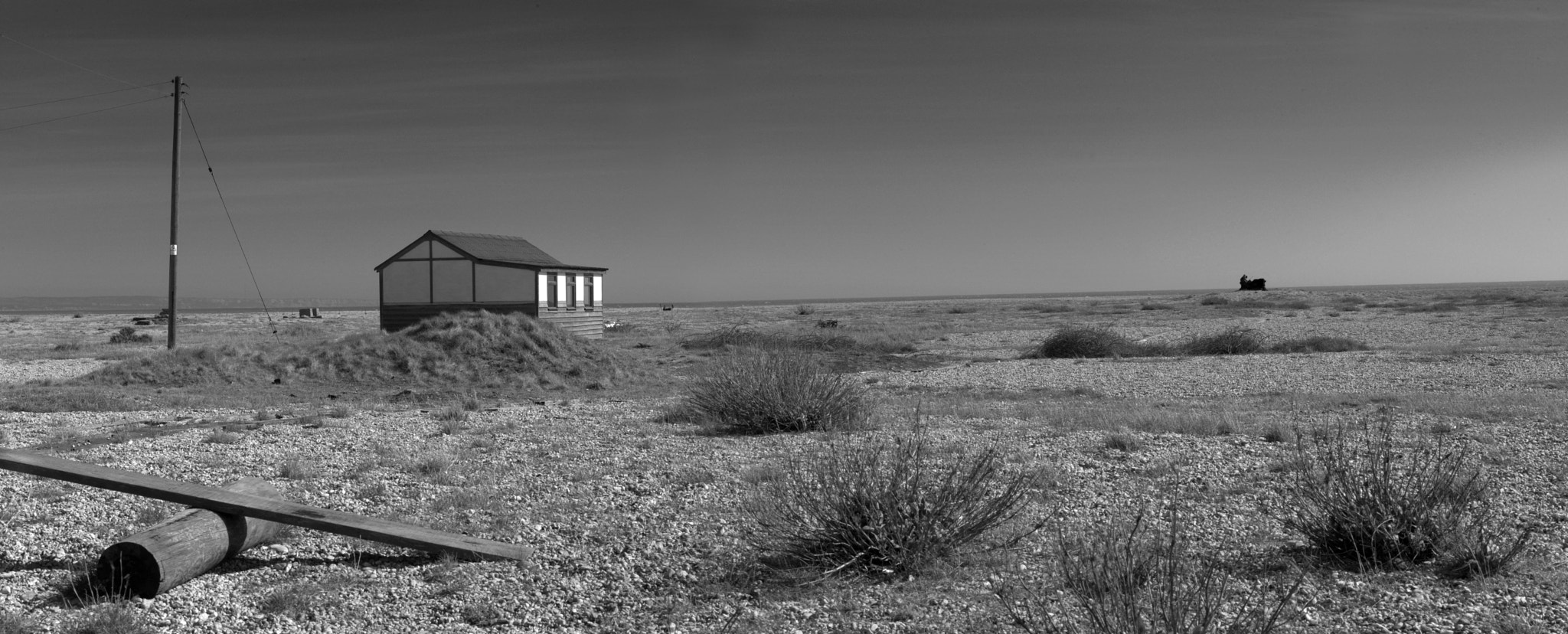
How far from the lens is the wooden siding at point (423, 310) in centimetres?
2691

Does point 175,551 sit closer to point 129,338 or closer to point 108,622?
point 108,622

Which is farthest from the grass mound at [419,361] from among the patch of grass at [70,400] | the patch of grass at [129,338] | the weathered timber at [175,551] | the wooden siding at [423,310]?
the patch of grass at [129,338]

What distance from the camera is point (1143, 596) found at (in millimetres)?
4531

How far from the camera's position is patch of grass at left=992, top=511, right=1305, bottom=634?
3607 millimetres

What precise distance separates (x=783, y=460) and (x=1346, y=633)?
5.19 meters

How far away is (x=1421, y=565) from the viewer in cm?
559

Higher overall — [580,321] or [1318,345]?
[580,321]

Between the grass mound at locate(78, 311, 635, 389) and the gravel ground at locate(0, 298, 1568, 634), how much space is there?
5267 millimetres

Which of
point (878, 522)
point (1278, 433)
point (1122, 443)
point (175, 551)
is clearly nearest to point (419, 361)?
point (1122, 443)

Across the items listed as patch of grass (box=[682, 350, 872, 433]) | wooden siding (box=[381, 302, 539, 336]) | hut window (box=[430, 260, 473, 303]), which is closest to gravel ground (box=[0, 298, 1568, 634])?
patch of grass (box=[682, 350, 872, 433])

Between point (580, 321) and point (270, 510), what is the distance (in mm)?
23196

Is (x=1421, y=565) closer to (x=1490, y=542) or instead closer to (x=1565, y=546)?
(x=1490, y=542)

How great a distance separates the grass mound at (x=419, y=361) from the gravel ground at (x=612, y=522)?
5267mm

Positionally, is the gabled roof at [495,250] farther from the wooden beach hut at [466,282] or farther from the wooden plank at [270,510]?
the wooden plank at [270,510]
